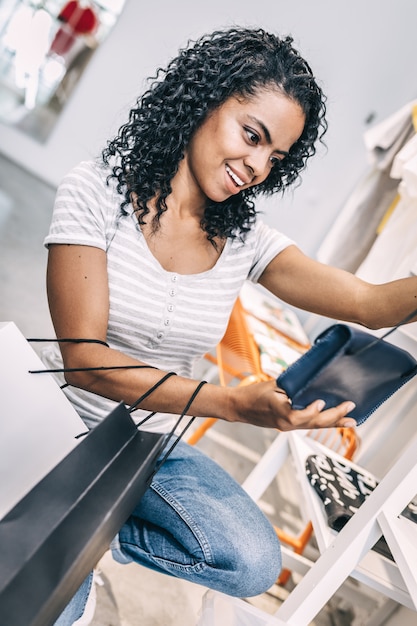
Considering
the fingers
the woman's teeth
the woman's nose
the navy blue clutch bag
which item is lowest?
the fingers

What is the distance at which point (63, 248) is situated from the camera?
1090mm

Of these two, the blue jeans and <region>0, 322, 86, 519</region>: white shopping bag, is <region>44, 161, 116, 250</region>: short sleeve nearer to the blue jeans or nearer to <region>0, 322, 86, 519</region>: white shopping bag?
<region>0, 322, 86, 519</region>: white shopping bag

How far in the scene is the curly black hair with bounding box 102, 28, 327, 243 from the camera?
1152 millimetres

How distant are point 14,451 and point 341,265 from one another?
2684 millimetres

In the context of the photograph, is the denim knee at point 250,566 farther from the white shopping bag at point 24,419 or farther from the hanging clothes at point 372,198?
the hanging clothes at point 372,198

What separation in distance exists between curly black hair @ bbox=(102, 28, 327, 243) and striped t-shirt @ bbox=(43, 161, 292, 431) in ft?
0.19

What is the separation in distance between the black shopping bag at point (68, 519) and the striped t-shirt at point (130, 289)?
43 cm

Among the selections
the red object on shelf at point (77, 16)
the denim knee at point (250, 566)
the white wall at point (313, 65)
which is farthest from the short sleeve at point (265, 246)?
the red object on shelf at point (77, 16)

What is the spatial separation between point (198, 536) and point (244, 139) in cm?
74

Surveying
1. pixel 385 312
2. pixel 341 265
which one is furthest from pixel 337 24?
pixel 385 312

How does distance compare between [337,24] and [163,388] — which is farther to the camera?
[337,24]

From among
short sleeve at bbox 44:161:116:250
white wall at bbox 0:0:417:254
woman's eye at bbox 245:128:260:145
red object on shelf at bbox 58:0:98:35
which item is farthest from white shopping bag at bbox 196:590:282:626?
red object on shelf at bbox 58:0:98:35

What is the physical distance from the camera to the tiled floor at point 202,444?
1.43 meters

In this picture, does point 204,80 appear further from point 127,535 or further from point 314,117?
point 127,535
